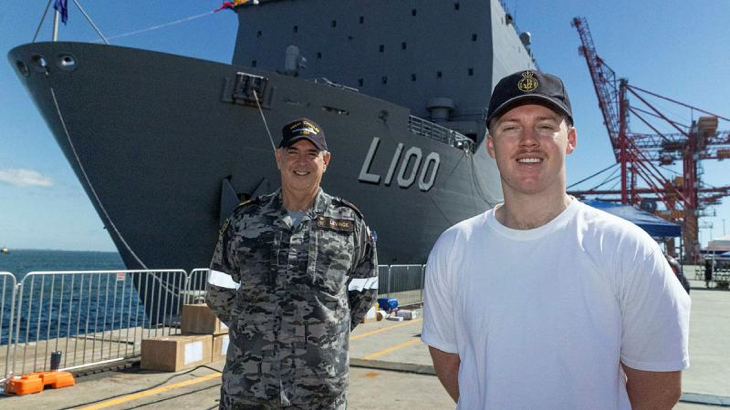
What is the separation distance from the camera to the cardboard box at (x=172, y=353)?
5.12 meters

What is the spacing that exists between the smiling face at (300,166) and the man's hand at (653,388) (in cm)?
160

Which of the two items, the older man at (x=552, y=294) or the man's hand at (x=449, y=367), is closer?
the older man at (x=552, y=294)

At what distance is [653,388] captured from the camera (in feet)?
4.21

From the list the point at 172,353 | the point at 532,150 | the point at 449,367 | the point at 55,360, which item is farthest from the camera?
the point at 172,353

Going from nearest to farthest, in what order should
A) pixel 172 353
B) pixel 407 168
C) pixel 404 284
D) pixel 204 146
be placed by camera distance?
pixel 172 353, pixel 204 146, pixel 404 284, pixel 407 168

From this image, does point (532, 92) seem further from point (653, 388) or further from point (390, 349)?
point (390, 349)

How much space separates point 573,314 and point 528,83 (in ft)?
2.19

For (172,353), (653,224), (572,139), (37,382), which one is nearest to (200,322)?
(172,353)

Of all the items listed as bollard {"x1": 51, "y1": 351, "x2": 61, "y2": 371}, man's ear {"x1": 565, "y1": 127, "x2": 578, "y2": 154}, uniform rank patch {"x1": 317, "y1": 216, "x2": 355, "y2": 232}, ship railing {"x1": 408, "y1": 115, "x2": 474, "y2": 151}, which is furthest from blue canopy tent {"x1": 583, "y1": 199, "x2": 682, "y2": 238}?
Result: man's ear {"x1": 565, "y1": 127, "x2": 578, "y2": 154}

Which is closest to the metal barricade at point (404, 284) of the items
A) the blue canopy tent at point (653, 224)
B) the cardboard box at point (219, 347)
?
the blue canopy tent at point (653, 224)

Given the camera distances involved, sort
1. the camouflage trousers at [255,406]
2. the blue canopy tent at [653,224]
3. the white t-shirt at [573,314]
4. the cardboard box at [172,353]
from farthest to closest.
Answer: the blue canopy tent at [653,224]
the cardboard box at [172,353]
the camouflage trousers at [255,406]
the white t-shirt at [573,314]

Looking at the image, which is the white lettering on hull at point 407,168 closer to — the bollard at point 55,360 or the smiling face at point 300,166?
the bollard at point 55,360

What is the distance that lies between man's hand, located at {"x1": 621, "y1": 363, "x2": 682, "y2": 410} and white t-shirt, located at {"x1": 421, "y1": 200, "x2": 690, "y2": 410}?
38 mm

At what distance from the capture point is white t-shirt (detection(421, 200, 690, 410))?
4.01 feet
